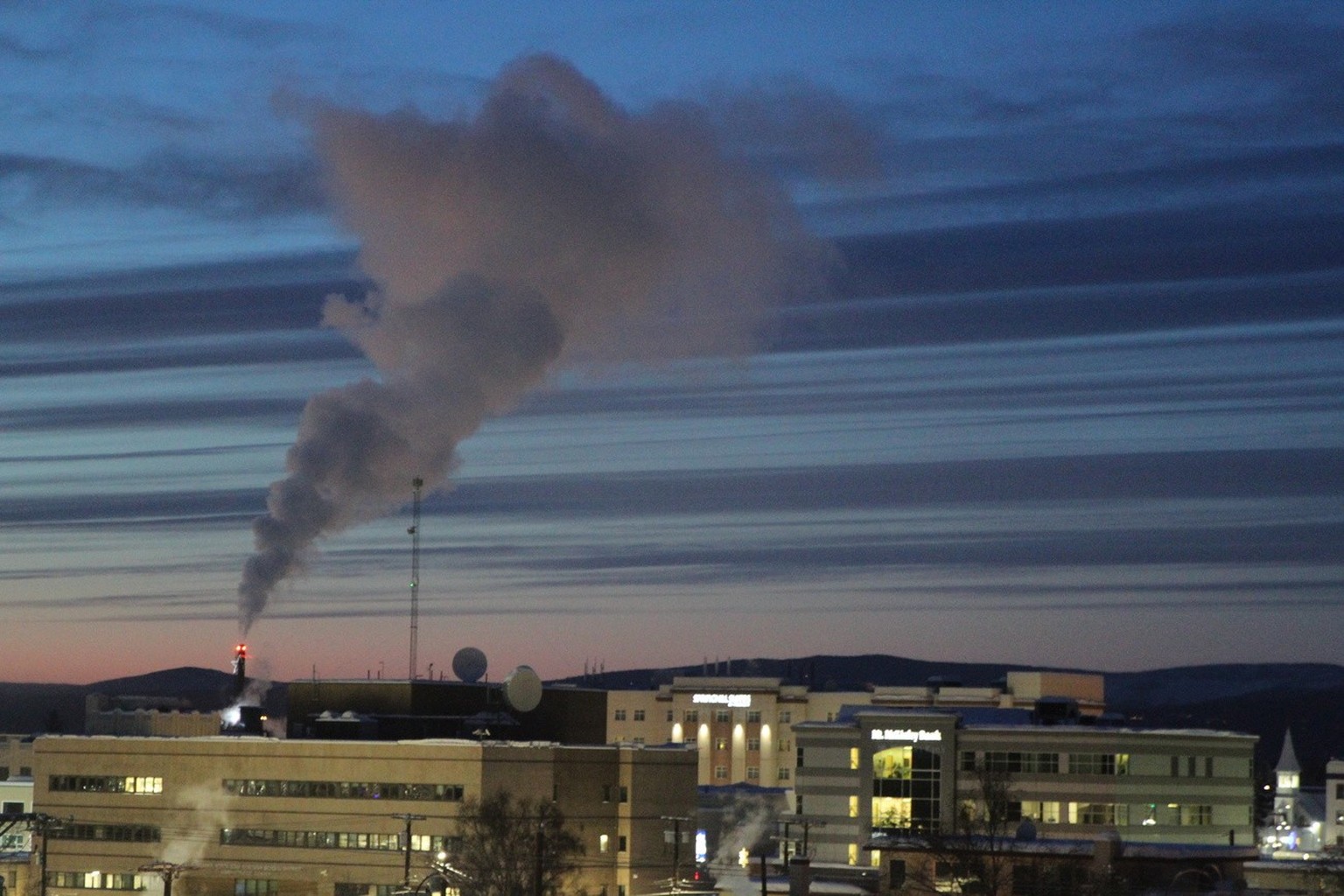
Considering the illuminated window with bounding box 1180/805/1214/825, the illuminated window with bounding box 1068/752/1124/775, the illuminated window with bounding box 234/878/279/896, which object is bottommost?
the illuminated window with bounding box 234/878/279/896

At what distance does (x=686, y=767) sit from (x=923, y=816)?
2805 cm

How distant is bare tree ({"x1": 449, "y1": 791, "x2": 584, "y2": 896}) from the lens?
11556cm

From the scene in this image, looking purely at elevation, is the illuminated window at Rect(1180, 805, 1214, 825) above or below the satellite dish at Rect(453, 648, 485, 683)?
below

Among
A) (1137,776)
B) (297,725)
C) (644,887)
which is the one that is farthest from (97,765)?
(1137,776)

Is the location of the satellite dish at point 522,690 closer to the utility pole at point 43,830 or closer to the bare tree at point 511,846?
the bare tree at point 511,846

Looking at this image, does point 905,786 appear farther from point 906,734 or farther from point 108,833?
point 108,833

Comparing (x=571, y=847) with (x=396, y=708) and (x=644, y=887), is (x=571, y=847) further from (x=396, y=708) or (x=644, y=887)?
(x=396, y=708)

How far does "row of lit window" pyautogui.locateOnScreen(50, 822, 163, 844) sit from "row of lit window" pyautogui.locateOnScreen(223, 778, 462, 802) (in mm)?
6246

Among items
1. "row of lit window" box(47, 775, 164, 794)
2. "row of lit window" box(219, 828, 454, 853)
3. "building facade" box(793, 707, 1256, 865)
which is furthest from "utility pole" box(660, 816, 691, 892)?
"row of lit window" box(47, 775, 164, 794)

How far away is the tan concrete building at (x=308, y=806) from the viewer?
410 ft

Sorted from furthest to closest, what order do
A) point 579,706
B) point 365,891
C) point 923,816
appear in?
1. point 923,816
2. point 579,706
3. point 365,891

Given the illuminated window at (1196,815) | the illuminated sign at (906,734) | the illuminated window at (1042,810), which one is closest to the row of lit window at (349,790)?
the illuminated window at (1042,810)

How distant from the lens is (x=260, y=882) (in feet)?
416

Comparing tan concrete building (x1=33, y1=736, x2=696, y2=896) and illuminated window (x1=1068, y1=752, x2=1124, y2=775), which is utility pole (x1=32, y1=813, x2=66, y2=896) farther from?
illuminated window (x1=1068, y1=752, x2=1124, y2=775)
